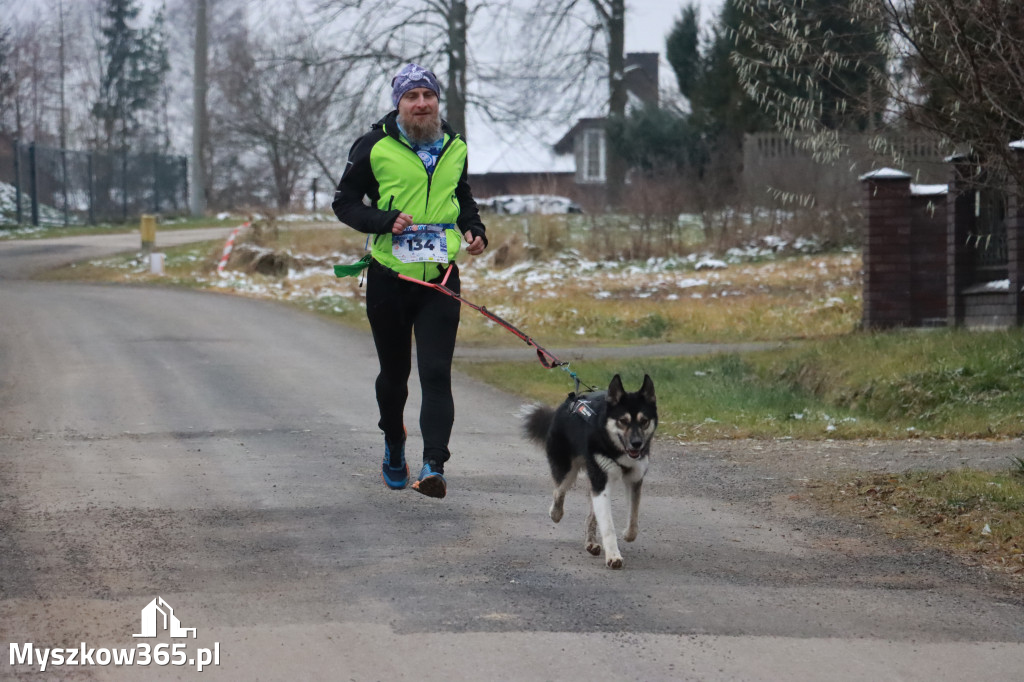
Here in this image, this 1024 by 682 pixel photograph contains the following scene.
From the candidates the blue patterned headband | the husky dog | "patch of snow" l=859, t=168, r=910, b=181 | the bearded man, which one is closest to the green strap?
the bearded man

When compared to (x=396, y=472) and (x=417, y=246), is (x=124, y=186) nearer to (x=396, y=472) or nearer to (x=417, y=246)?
(x=396, y=472)

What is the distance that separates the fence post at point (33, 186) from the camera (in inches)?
1476

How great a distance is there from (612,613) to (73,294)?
19.0m

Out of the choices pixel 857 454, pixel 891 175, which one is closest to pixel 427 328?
pixel 857 454

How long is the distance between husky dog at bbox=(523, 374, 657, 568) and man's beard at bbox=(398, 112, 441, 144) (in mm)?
1543

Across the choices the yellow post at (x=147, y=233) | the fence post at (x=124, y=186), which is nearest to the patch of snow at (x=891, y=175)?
the yellow post at (x=147, y=233)

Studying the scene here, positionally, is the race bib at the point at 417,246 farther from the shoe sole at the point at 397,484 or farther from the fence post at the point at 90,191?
the fence post at the point at 90,191

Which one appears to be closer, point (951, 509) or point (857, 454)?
point (951, 509)

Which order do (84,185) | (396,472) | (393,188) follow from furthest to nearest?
(84,185), (396,472), (393,188)

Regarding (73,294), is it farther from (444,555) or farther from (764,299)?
(444,555)

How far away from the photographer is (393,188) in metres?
6.83

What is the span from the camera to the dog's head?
588 cm

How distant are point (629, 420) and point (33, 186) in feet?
115

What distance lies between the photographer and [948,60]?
25.4ft
